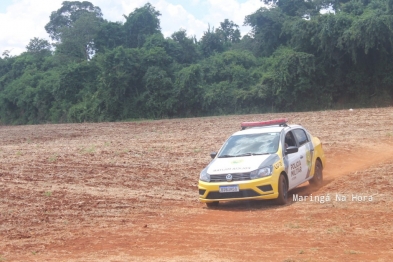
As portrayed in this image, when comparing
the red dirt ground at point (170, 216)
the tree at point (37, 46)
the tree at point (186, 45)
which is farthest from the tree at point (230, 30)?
Answer: the red dirt ground at point (170, 216)

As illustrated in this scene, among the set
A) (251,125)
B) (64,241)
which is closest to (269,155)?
(251,125)

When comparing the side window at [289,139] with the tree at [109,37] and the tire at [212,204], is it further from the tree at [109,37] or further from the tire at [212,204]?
the tree at [109,37]

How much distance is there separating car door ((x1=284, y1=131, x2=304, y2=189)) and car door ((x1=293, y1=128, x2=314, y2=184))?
6cm

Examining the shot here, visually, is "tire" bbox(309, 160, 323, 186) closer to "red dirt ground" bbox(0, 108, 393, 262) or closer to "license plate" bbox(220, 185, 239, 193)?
"red dirt ground" bbox(0, 108, 393, 262)

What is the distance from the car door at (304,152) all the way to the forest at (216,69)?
29.3 meters

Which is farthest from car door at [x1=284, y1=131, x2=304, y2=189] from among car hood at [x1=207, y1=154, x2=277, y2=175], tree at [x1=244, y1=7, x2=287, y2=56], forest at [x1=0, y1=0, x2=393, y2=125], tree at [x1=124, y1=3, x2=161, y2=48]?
tree at [x1=124, y1=3, x2=161, y2=48]

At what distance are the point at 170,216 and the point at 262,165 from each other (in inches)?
82.0

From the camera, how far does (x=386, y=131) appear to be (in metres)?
22.5

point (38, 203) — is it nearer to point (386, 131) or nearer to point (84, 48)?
point (386, 131)

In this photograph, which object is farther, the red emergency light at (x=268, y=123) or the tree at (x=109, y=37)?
the tree at (x=109, y=37)

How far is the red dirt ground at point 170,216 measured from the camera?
24.1 ft

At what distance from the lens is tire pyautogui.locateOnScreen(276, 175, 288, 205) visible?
34.1 feet

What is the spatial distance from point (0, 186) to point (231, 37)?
63508 mm

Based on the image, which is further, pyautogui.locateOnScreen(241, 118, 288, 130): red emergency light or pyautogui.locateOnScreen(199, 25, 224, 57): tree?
pyautogui.locateOnScreen(199, 25, 224, 57): tree
